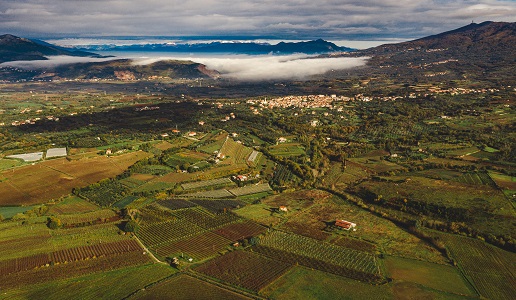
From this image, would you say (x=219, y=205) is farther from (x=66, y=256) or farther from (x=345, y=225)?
(x=66, y=256)

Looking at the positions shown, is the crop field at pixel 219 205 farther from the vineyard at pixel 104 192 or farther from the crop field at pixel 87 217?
A: the crop field at pixel 87 217

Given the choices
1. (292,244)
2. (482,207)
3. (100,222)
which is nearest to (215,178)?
(100,222)

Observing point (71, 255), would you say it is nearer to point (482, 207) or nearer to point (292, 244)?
point (292, 244)

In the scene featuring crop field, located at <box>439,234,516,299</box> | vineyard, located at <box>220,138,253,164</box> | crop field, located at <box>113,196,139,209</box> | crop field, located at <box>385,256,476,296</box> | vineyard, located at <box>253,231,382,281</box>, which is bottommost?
crop field, located at <box>113,196,139,209</box>

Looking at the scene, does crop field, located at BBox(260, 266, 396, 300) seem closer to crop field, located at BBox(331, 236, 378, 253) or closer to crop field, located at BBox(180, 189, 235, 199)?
crop field, located at BBox(331, 236, 378, 253)

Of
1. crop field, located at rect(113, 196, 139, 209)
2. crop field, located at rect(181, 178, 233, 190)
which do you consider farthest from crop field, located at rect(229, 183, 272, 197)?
crop field, located at rect(113, 196, 139, 209)
